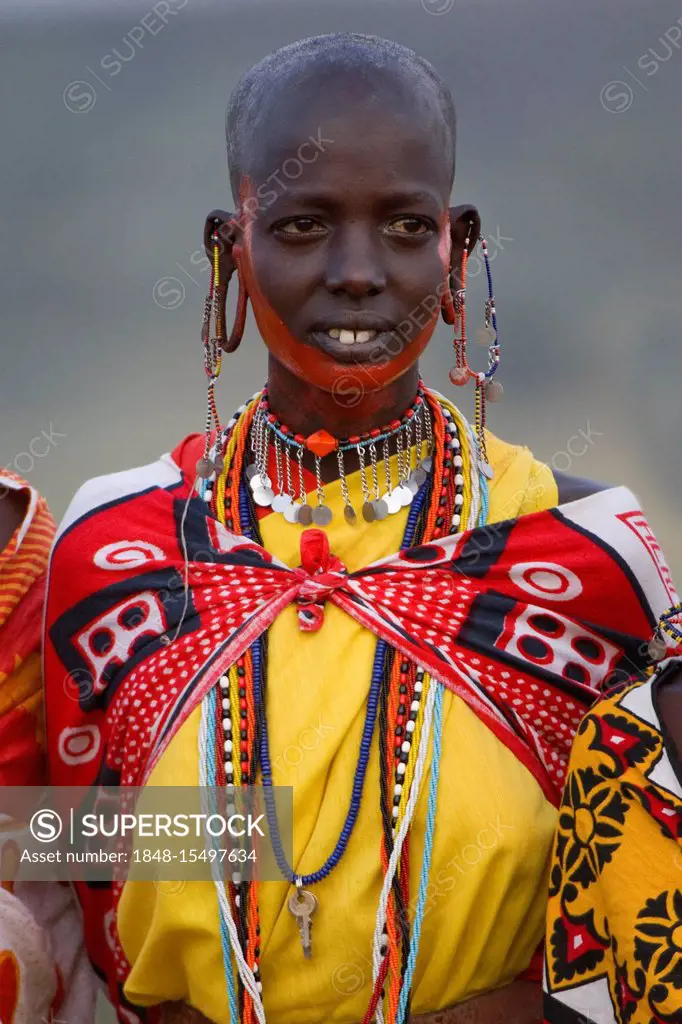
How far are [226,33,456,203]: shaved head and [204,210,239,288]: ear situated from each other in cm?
5

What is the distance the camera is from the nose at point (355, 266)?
2146mm

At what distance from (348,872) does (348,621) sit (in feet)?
1.25

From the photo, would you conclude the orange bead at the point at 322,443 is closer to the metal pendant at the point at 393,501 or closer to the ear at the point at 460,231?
the metal pendant at the point at 393,501

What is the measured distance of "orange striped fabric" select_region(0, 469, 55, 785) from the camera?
2406 millimetres

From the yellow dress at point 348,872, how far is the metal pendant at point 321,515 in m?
0.21

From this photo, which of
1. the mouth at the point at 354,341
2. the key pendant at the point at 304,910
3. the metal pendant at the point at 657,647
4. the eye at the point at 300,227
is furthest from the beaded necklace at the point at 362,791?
the eye at the point at 300,227

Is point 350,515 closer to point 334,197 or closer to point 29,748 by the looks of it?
point 334,197

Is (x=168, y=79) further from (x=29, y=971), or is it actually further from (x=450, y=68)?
(x=29, y=971)

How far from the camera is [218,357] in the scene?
8.13ft

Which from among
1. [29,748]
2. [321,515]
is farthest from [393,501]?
[29,748]

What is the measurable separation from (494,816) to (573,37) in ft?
8.31

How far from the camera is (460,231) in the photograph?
2389 mm

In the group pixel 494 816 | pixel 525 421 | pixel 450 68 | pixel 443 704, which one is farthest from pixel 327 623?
pixel 450 68

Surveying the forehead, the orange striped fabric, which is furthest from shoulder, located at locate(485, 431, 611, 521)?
the orange striped fabric
